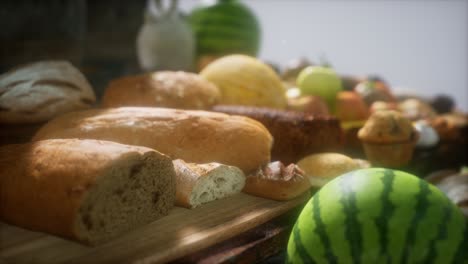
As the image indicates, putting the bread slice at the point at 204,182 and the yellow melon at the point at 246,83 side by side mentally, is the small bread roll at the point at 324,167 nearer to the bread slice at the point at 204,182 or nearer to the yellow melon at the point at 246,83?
the bread slice at the point at 204,182

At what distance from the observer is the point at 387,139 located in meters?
2.06

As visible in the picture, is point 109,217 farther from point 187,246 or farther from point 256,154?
point 256,154

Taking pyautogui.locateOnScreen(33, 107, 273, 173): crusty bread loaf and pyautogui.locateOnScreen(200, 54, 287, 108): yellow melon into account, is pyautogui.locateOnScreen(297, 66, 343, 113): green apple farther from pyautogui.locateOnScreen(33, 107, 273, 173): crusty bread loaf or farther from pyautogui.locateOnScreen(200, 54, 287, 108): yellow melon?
pyautogui.locateOnScreen(33, 107, 273, 173): crusty bread loaf

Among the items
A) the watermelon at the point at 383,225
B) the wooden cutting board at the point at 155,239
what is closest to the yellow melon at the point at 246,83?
the wooden cutting board at the point at 155,239

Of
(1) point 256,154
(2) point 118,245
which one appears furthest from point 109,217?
(1) point 256,154

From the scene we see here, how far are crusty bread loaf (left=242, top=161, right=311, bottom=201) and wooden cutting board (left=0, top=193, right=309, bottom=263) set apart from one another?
8cm

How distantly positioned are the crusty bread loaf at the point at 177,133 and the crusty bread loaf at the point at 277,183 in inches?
3.9

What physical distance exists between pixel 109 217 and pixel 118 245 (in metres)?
0.08

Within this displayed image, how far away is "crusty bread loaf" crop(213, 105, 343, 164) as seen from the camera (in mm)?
1865

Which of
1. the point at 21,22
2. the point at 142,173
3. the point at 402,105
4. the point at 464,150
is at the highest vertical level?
the point at 21,22

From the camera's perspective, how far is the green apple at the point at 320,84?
8.61 ft

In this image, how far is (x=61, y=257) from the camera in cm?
103

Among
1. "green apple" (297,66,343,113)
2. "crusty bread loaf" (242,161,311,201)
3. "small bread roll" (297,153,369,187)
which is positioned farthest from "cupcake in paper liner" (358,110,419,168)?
"crusty bread loaf" (242,161,311,201)

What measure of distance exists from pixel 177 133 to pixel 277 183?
14.8 inches
